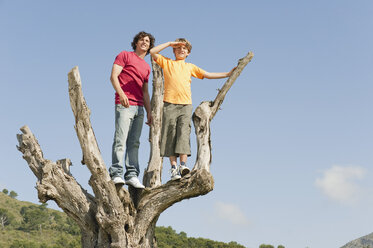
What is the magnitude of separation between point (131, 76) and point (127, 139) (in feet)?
3.49

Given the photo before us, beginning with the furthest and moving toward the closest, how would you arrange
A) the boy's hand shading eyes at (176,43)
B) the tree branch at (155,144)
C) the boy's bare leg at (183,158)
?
the tree branch at (155,144), the boy's hand shading eyes at (176,43), the boy's bare leg at (183,158)

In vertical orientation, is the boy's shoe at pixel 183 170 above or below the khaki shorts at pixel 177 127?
below

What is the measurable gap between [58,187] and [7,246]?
7369 centimetres

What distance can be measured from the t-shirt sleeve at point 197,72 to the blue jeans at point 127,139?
120cm

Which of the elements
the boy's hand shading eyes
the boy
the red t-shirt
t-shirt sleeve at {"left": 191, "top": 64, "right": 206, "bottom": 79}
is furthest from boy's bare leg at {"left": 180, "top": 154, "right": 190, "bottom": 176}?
the boy's hand shading eyes

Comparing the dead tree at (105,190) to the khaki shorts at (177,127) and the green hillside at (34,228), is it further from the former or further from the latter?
the green hillside at (34,228)

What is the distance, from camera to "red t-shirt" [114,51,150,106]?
728 centimetres

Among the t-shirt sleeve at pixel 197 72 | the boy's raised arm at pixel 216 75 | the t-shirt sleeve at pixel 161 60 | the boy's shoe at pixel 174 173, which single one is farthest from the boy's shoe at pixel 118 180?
the boy's raised arm at pixel 216 75

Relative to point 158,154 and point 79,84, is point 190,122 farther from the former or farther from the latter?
point 79,84

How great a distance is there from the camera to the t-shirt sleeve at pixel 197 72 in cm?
788

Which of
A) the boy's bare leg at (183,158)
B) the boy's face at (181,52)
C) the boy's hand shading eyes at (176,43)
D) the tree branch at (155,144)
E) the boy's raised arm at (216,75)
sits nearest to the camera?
the boy's bare leg at (183,158)

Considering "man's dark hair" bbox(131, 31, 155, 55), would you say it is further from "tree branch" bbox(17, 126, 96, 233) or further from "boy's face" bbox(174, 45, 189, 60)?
"tree branch" bbox(17, 126, 96, 233)

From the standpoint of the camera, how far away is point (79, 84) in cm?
695

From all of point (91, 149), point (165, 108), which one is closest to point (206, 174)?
point (165, 108)
